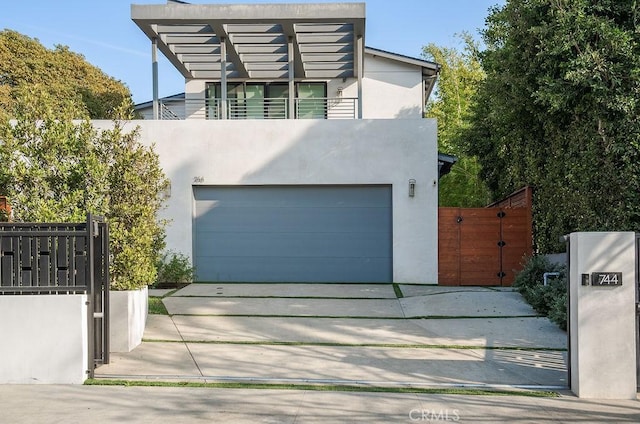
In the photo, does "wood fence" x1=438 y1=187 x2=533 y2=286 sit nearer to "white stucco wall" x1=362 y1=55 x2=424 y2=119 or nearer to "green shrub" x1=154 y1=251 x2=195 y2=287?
"green shrub" x1=154 y1=251 x2=195 y2=287

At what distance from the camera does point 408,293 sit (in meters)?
13.1

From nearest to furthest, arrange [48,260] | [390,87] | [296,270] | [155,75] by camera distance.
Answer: [48,260], [296,270], [155,75], [390,87]

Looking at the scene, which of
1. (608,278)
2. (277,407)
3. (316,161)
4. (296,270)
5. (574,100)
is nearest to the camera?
(277,407)

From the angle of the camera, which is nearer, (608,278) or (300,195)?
(608,278)

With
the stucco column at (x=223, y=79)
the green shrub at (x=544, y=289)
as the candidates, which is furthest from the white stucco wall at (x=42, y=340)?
the stucco column at (x=223, y=79)

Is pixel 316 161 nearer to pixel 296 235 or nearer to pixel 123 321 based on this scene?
pixel 296 235

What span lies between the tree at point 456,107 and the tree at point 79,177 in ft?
69.1

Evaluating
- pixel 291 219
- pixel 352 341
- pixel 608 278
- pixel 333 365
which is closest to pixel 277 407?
pixel 333 365

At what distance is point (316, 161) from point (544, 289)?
21.1ft

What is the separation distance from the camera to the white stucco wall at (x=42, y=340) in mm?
6711

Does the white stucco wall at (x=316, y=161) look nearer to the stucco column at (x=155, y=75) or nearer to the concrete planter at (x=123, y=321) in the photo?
the stucco column at (x=155, y=75)

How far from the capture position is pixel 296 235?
1488 centimetres

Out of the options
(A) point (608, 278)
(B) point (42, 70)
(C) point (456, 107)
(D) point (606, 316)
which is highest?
(B) point (42, 70)

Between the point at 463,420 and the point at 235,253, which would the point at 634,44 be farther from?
the point at 235,253
